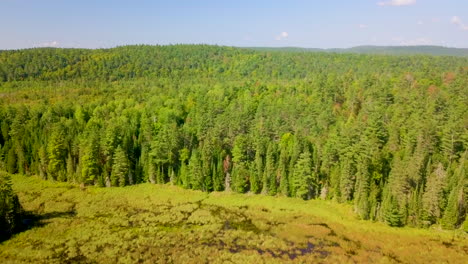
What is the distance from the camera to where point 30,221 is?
5791 centimetres

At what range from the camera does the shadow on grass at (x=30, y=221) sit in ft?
172

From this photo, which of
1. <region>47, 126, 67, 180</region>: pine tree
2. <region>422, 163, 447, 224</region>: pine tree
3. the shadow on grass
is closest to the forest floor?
the shadow on grass

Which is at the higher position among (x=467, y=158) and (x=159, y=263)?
(x=467, y=158)

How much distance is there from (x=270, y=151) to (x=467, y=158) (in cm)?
3770

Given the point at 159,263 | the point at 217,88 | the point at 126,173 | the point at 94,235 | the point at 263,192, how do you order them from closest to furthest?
the point at 159,263 → the point at 94,235 → the point at 263,192 → the point at 126,173 → the point at 217,88

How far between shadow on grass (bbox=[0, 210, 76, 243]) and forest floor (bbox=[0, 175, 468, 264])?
181 millimetres

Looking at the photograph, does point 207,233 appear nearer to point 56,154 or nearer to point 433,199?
point 433,199

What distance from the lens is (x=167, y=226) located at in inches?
2237

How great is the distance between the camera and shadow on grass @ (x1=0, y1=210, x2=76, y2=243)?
5231cm

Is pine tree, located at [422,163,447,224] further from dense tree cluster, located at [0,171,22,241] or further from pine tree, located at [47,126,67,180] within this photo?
pine tree, located at [47,126,67,180]

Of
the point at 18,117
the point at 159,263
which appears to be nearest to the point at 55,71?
the point at 18,117

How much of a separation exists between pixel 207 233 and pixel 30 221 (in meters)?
31.3

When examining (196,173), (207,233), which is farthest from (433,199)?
(196,173)

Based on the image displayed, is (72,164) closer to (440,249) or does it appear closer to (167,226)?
(167,226)
